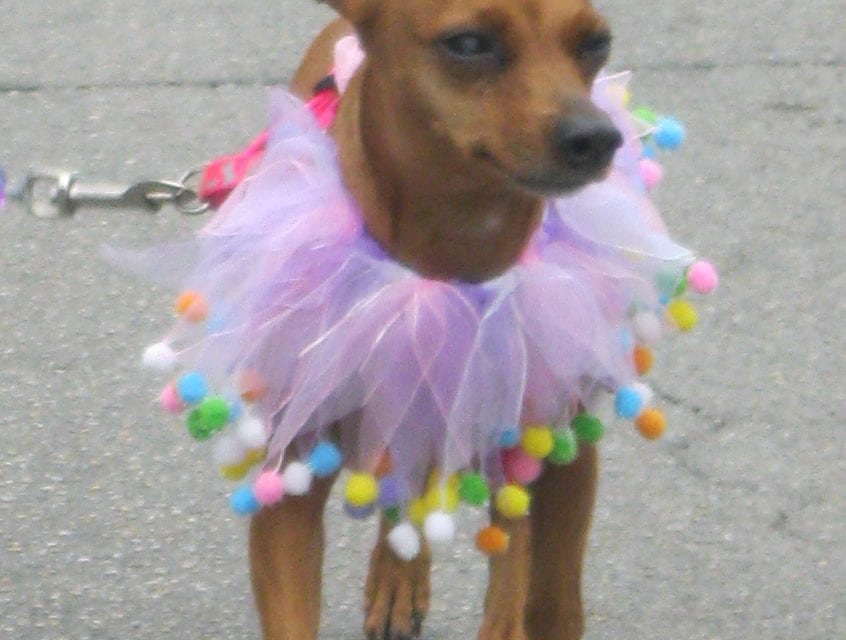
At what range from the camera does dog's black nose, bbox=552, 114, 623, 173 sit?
238cm

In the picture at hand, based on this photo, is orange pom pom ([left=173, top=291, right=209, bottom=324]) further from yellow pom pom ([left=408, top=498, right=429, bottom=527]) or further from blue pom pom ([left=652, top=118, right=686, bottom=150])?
blue pom pom ([left=652, top=118, right=686, bottom=150])

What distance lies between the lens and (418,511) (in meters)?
2.73

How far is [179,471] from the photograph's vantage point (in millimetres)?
3842

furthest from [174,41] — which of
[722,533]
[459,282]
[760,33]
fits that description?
[459,282]

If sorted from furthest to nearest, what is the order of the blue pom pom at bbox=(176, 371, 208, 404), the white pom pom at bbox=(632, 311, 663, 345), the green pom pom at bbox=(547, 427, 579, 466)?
the white pom pom at bbox=(632, 311, 663, 345) < the green pom pom at bbox=(547, 427, 579, 466) < the blue pom pom at bbox=(176, 371, 208, 404)

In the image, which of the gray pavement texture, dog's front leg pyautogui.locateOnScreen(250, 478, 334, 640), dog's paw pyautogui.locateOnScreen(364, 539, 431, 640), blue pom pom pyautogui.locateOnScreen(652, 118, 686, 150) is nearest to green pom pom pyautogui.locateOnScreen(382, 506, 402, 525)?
dog's front leg pyautogui.locateOnScreen(250, 478, 334, 640)

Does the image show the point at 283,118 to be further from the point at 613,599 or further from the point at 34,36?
the point at 34,36

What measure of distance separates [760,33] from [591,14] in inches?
144

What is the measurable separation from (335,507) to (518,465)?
1038mm

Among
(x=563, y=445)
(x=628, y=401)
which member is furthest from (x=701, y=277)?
(x=563, y=445)

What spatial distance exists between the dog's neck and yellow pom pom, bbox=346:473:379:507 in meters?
0.30

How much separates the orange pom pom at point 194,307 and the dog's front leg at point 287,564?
11.4 inches

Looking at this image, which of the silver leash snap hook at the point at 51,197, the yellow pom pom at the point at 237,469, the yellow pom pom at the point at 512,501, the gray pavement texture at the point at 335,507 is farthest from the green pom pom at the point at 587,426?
the silver leash snap hook at the point at 51,197

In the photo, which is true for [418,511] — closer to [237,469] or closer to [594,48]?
[237,469]
